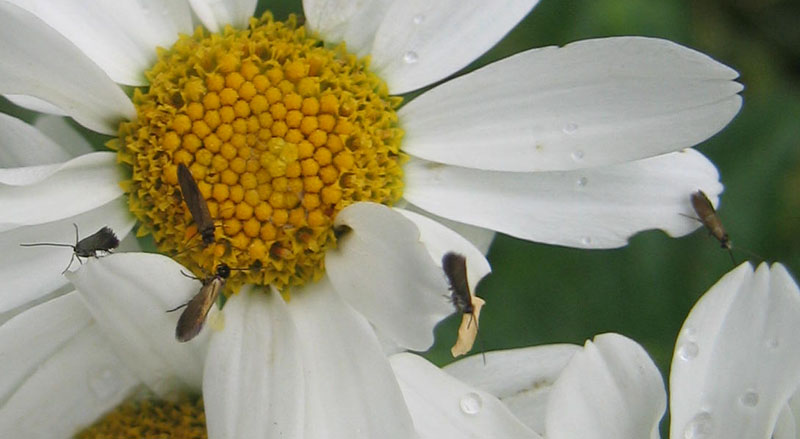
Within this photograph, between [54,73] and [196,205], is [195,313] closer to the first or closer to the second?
[196,205]

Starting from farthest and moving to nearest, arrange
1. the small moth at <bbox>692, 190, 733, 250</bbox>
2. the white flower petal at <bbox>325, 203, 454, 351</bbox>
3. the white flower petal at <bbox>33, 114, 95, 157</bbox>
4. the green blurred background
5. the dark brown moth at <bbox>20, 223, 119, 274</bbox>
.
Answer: the green blurred background → the white flower petal at <bbox>33, 114, 95, 157</bbox> → the small moth at <bbox>692, 190, 733, 250</bbox> → the dark brown moth at <bbox>20, 223, 119, 274</bbox> → the white flower petal at <bbox>325, 203, 454, 351</bbox>

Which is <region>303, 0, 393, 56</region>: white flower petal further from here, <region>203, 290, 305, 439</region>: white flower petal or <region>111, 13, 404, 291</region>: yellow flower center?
<region>203, 290, 305, 439</region>: white flower petal

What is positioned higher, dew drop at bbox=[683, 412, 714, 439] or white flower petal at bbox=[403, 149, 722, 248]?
white flower petal at bbox=[403, 149, 722, 248]

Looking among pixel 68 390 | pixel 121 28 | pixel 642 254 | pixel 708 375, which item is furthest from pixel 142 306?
pixel 642 254

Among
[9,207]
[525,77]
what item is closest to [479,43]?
[525,77]

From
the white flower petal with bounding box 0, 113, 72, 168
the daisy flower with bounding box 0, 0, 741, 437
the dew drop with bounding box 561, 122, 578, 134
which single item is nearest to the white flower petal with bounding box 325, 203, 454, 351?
the daisy flower with bounding box 0, 0, 741, 437

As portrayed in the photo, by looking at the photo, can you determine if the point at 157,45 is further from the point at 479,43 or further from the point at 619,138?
the point at 619,138
